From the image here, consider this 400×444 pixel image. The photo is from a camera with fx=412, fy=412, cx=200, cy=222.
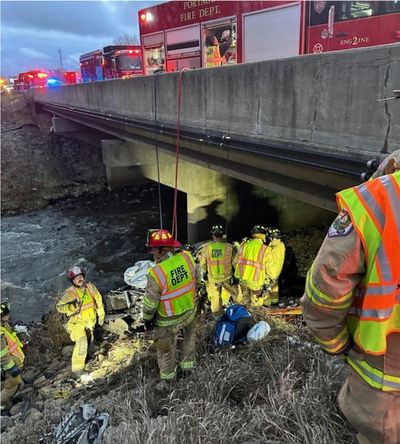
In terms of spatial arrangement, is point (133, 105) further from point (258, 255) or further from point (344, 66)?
point (344, 66)

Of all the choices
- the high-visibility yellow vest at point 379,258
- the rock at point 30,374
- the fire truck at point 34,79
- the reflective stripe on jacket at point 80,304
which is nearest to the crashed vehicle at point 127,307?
the reflective stripe on jacket at point 80,304

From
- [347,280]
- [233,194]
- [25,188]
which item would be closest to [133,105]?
[233,194]

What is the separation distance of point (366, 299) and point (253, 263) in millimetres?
5056

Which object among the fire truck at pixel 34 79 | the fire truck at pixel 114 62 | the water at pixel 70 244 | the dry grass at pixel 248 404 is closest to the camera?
the dry grass at pixel 248 404

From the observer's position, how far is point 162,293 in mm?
4164

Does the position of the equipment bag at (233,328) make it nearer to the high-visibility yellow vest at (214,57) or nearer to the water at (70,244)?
the water at (70,244)

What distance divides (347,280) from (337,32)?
23.3ft

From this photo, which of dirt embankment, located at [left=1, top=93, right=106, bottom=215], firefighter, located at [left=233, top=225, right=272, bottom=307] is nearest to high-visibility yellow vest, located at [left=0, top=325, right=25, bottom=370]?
firefighter, located at [left=233, top=225, right=272, bottom=307]

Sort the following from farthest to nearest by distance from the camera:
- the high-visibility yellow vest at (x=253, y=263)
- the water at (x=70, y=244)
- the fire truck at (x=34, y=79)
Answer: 1. the fire truck at (x=34, y=79)
2. the water at (x=70, y=244)
3. the high-visibility yellow vest at (x=253, y=263)

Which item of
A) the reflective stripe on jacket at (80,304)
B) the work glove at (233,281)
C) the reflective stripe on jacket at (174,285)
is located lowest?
the work glove at (233,281)

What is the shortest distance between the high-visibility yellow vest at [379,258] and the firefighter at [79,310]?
191 inches

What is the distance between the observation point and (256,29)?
30.3 ft

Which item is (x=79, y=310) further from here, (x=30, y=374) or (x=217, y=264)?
(x=217, y=264)

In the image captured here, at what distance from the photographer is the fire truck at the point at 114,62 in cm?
2391
